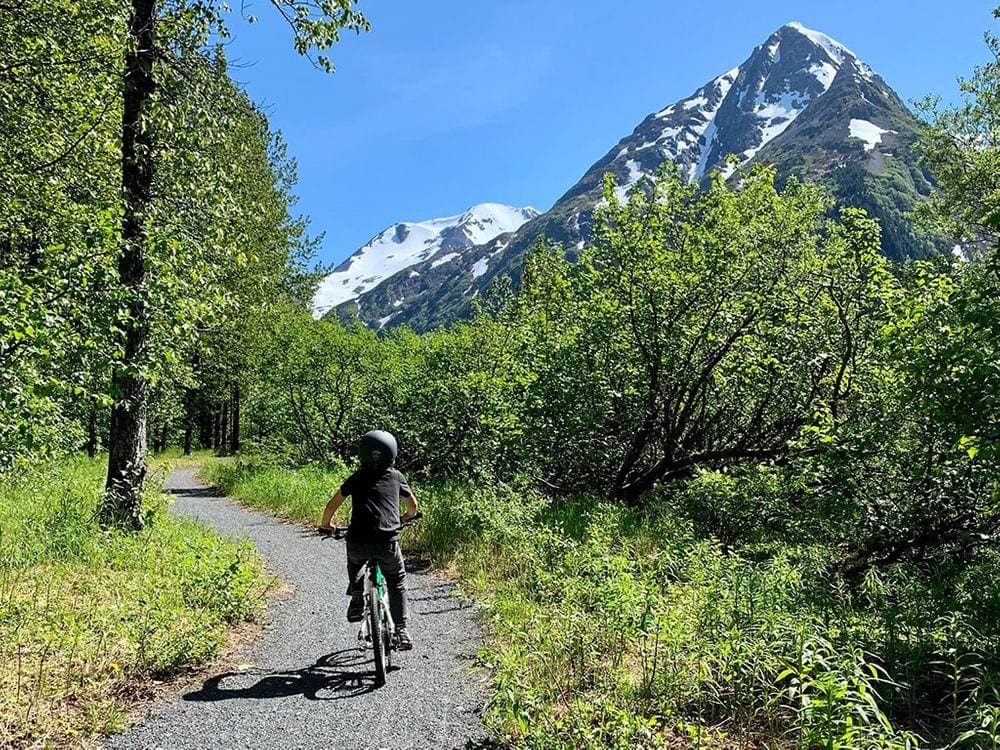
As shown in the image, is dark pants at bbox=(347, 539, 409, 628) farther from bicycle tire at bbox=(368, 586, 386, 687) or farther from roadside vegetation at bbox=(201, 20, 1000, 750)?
roadside vegetation at bbox=(201, 20, 1000, 750)

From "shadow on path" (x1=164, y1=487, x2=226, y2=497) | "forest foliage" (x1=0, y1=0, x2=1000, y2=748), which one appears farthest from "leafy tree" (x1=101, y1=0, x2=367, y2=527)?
"shadow on path" (x1=164, y1=487, x2=226, y2=497)

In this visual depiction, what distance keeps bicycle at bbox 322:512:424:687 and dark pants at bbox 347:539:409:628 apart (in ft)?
0.22

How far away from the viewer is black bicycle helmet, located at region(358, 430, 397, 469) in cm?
605

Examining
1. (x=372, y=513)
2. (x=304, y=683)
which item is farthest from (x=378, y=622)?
(x=372, y=513)

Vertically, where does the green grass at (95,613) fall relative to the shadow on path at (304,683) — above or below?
above

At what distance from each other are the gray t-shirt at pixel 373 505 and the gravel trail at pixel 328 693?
1288 millimetres

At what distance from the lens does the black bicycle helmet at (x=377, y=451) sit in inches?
238

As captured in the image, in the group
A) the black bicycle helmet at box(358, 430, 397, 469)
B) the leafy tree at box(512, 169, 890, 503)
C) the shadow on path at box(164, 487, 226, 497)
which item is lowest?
the shadow on path at box(164, 487, 226, 497)

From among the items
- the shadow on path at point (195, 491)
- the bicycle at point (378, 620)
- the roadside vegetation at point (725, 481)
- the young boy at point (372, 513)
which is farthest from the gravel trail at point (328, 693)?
the shadow on path at point (195, 491)

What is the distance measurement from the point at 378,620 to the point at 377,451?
153 cm

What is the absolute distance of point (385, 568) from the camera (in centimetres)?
616

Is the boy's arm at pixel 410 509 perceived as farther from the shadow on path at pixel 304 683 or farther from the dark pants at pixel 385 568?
the shadow on path at pixel 304 683

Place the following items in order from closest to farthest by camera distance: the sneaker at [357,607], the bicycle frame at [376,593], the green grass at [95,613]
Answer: the green grass at [95,613]
the bicycle frame at [376,593]
the sneaker at [357,607]

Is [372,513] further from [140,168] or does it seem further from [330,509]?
[140,168]
